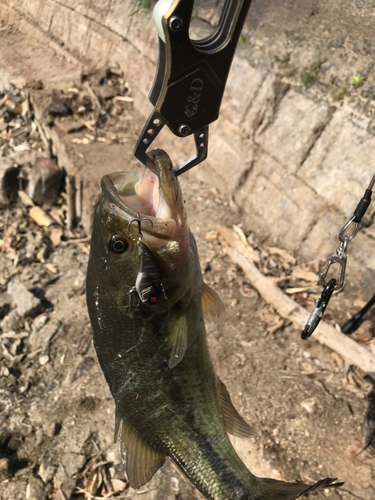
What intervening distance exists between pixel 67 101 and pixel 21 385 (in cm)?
570

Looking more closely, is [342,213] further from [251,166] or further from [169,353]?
[169,353]

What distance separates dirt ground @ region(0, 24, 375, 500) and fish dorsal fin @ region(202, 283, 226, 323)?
5.98 feet

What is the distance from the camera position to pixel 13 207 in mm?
7254

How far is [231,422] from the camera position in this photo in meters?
2.55

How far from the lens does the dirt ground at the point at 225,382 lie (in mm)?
3896

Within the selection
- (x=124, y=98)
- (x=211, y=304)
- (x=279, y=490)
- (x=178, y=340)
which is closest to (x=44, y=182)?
(x=124, y=98)

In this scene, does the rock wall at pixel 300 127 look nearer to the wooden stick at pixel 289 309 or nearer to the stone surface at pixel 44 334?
the wooden stick at pixel 289 309

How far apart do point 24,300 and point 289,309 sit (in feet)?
11.7

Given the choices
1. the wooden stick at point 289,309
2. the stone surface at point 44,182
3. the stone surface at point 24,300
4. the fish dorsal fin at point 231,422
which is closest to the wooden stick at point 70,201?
the stone surface at point 44,182

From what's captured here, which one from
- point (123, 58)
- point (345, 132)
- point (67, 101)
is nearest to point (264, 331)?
point (345, 132)

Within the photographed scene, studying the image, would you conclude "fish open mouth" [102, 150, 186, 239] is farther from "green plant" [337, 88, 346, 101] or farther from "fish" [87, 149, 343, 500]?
"green plant" [337, 88, 346, 101]

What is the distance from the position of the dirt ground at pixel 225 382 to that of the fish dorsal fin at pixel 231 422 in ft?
4.36

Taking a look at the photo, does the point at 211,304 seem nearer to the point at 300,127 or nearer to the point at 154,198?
the point at 154,198

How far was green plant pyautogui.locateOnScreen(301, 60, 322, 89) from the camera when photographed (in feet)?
17.3
